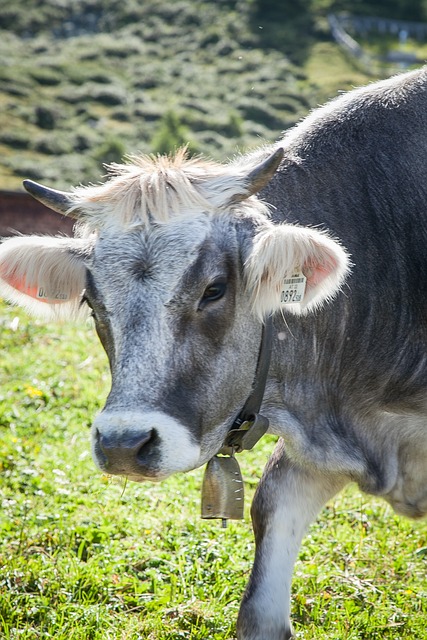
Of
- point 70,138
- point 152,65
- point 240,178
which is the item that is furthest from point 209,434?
point 152,65

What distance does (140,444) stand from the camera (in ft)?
9.57

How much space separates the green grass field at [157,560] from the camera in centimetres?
400

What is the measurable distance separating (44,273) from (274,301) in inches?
38.9

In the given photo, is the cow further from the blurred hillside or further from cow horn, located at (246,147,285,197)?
the blurred hillside

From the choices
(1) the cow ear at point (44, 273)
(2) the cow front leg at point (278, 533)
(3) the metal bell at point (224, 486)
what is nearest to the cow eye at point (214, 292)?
(1) the cow ear at point (44, 273)

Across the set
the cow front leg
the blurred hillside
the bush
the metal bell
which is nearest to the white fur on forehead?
the metal bell

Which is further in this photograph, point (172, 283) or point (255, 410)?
point (255, 410)

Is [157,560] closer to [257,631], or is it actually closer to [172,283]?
[257,631]

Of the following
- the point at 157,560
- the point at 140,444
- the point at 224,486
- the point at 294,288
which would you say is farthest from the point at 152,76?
the point at 140,444

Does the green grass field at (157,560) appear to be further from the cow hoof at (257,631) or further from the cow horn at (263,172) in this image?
the cow horn at (263,172)

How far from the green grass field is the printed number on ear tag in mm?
1216

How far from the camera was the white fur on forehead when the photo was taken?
3.31 metres

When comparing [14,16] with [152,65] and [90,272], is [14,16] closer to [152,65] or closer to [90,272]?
[152,65]

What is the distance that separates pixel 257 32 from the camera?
56344mm
